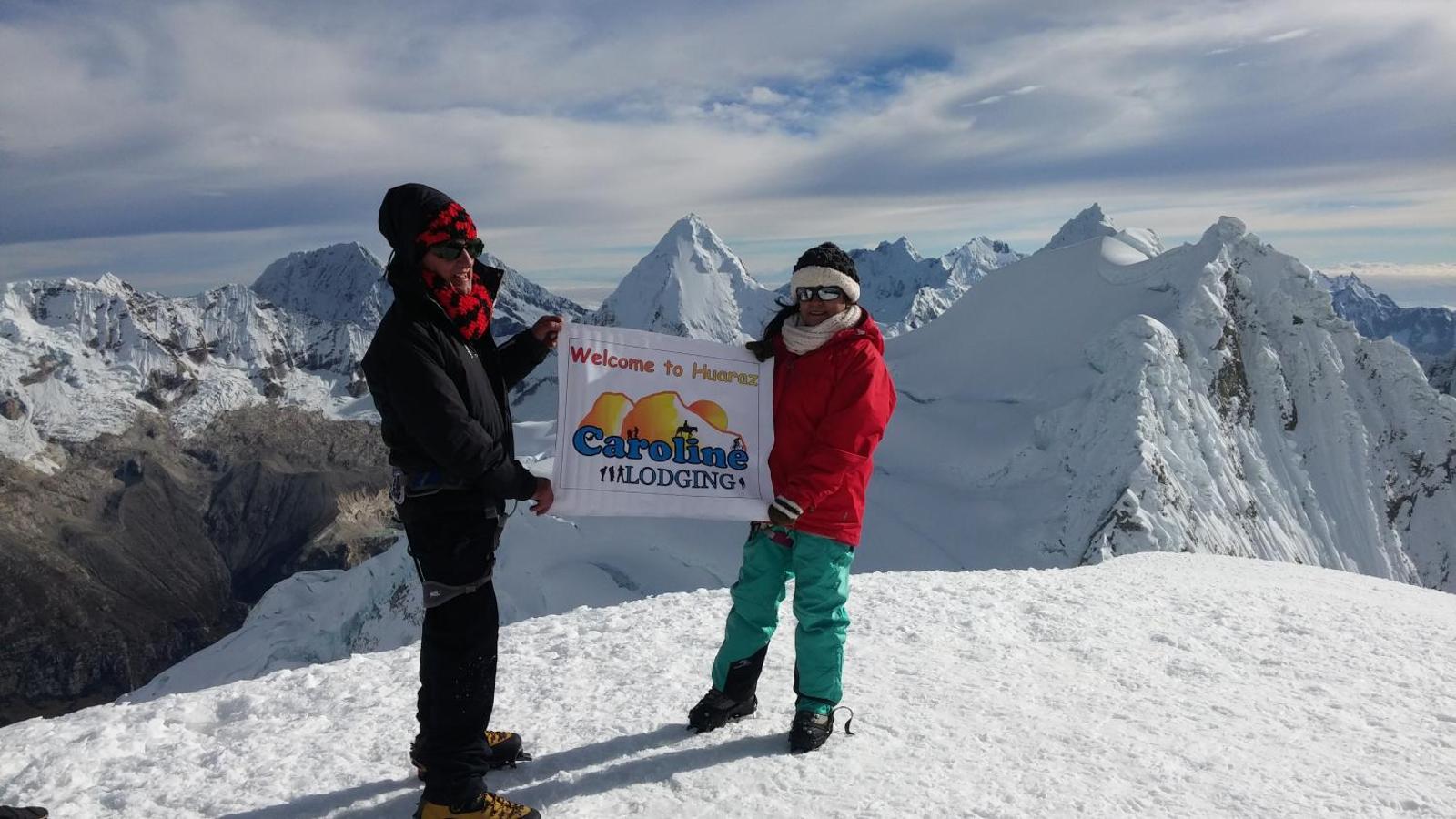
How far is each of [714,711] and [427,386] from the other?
275 cm

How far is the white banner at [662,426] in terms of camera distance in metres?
4.86

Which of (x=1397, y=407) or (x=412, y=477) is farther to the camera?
(x=1397, y=407)

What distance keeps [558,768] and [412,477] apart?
6.40 ft

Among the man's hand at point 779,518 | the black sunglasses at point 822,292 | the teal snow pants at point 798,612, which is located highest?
the black sunglasses at point 822,292

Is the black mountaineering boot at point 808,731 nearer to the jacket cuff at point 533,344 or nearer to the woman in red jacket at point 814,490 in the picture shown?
the woman in red jacket at point 814,490

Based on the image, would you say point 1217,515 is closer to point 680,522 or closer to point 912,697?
point 680,522

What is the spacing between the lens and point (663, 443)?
508cm

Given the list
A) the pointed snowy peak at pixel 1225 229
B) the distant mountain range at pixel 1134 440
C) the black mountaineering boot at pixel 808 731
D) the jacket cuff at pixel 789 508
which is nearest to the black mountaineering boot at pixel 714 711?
the black mountaineering boot at pixel 808 731

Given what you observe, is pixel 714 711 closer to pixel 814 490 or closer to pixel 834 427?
pixel 814 490

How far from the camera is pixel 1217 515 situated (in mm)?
56188

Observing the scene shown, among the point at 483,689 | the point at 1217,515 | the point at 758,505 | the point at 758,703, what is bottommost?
the point at 1217,515

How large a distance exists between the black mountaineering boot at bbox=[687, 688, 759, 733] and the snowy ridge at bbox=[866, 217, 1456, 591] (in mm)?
45387

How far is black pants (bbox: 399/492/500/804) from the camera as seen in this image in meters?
4.00

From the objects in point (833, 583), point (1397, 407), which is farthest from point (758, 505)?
point (1397, 407)
